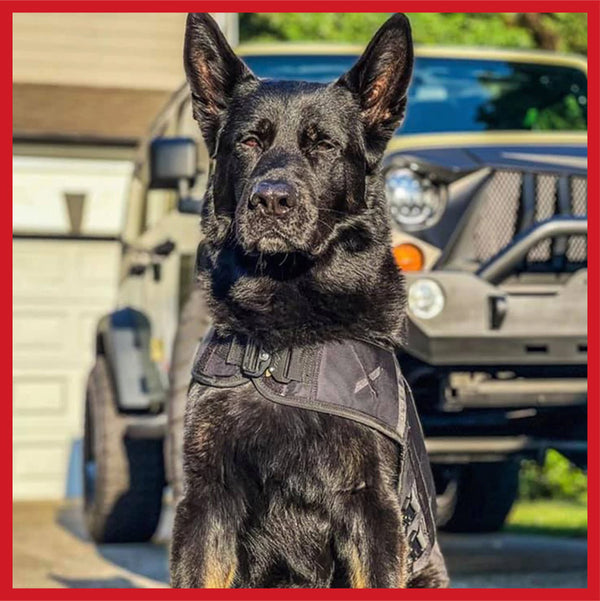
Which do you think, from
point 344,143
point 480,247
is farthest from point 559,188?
point 344,143

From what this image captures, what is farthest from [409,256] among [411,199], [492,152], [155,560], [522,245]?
[155,560]

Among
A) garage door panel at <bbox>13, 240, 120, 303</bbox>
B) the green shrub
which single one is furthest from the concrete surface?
the green shrub

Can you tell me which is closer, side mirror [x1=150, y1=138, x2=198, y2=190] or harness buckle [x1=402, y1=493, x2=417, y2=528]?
harness buckle [x1=402, y1=493, x2=417, y2=528]

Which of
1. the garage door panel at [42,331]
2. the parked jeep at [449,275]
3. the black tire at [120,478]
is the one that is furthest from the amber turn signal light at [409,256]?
the garage door panel at [42,331]

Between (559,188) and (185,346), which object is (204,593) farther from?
(559,188)

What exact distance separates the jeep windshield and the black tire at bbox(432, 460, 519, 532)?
99.2 inches

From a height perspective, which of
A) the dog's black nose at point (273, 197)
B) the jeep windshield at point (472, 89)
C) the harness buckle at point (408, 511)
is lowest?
the harness buckle at point (408, 511)

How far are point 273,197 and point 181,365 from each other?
2800 mm

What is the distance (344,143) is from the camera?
4332 mm

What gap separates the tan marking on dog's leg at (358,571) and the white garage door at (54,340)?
9.16 meters

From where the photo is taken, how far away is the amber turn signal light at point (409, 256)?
21.0 ft

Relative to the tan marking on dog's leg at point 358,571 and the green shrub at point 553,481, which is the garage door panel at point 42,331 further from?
the tan marking on dog's leg at point 358,571

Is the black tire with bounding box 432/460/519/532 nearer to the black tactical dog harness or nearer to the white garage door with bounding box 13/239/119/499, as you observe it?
the white garage door with bounding box 13/239/119/499

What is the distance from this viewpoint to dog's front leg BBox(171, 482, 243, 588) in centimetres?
392
